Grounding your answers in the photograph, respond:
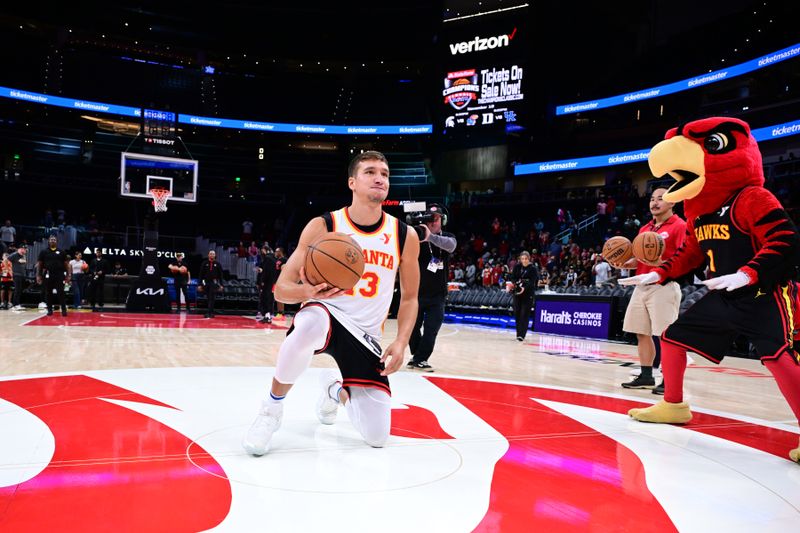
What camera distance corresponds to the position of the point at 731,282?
3.05 meters

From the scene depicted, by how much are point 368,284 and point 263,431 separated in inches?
36.4

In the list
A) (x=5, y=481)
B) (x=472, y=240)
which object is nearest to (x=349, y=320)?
(x=5, y=481)

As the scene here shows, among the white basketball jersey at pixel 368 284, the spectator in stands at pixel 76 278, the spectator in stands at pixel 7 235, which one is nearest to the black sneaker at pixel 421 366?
the white basketball jersey at pixel 368 284

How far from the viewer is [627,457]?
9.47 feet

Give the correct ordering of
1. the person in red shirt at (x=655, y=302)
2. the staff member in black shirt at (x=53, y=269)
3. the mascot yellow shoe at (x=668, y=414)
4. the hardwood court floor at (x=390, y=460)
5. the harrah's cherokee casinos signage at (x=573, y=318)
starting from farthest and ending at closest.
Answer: the harrah's cherokee casinos signage at (x=573, y=318) < the staff member in black shirt at (x=53, y=269) < the person in red shirt at (x=655, y=302) < the mascot yellow shoe at (x=668, y=414) < the hardwood court floor at (x=390, y=460)

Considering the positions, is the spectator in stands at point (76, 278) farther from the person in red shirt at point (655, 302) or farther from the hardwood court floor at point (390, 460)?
the person in red shirt at point (655, 302)

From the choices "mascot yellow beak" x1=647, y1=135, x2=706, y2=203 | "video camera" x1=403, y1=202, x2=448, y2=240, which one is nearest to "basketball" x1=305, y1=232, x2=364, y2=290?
"mascot yellow beak" x1=647, y1=135, x2=706, y2=203

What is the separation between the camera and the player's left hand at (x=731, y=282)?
3.02m

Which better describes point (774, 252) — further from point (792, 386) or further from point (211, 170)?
point (211, 170)

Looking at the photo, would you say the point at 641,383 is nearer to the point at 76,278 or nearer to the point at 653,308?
the point at 653,308

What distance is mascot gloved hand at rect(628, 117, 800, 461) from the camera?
304 cm

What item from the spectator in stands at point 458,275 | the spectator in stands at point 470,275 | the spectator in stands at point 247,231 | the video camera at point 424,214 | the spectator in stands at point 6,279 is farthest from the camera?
the spectator in stands at point 247,231

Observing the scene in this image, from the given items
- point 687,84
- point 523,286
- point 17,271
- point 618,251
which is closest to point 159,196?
point 17,271

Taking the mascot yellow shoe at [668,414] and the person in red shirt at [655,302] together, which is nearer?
the mascot yellow shoe at [668,414]
